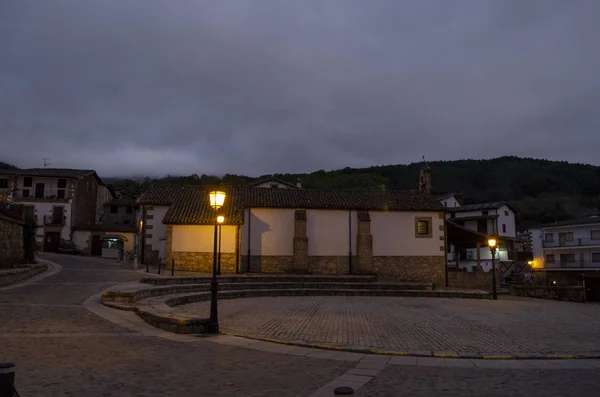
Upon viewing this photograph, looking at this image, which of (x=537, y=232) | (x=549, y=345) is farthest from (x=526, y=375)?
(x=537, y=232)

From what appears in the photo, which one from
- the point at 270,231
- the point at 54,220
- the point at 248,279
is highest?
the point at 54,220

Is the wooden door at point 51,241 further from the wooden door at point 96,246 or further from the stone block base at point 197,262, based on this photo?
the stone block base at point 197,262

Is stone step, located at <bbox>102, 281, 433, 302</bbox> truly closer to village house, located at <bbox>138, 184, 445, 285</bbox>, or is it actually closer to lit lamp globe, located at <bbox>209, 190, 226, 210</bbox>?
lit lamp globe, located at <bbox>209, 190, 226, 210</bbox>

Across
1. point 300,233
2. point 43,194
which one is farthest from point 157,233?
point 43,194

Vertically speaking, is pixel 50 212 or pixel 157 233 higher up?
pixel 50 212

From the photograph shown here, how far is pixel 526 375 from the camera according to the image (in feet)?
21.9

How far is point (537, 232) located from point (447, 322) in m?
50.8

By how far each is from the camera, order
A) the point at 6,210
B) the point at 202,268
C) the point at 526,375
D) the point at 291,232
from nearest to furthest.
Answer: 1. the point at 526,375
2. the point at 6,210
3. the point at 202,268
4. the point at 291,232

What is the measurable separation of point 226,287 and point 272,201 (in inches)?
396

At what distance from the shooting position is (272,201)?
28844 millimetres

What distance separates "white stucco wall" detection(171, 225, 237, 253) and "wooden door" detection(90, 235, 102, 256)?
77.9 ft

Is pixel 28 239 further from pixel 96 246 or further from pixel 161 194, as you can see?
pixel 96 246

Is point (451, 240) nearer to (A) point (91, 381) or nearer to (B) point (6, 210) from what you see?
(B) point (6, 210)

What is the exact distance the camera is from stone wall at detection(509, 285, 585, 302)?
24.7 metres
